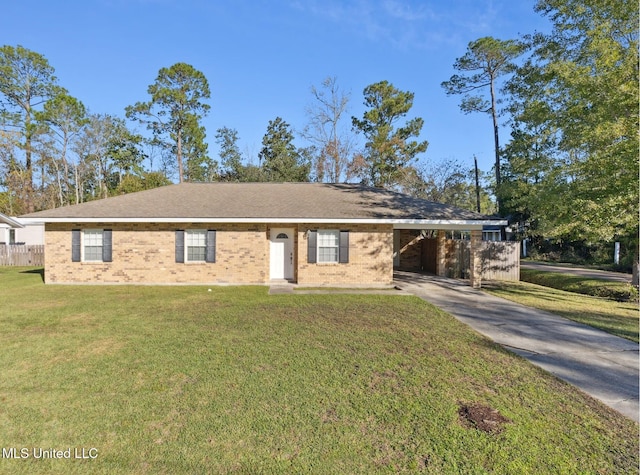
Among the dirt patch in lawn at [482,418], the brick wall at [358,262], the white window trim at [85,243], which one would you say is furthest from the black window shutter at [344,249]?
the white window trim at [85,243]

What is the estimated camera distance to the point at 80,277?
12859mm

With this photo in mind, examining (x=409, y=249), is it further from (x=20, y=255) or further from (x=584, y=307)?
(x=20, y=255)

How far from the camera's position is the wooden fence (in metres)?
19.7

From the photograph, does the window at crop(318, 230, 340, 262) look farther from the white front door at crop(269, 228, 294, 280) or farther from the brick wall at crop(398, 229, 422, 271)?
the brick wall at crop(398, 229, 422, 271)

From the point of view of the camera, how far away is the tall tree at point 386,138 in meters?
29.5

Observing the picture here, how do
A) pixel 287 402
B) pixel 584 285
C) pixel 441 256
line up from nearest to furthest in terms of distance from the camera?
pixel 287 402, pixel 584 285, pixel 441 256

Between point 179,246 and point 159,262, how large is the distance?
1.04 meters

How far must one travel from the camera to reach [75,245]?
1277 centimetres

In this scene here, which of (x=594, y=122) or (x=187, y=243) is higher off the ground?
(x=594, y=122)

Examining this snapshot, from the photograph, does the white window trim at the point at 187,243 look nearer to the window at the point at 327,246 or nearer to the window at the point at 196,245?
the window at the point at 196,245

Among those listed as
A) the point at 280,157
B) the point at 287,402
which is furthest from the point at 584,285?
Result: the point at 280,157

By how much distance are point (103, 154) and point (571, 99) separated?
43296 mm

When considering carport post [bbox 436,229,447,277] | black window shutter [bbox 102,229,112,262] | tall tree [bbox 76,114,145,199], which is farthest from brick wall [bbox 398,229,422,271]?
tall tree [bbox 76,114,145,199]

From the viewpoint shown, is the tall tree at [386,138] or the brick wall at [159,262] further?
the tall tree at [386,138]
